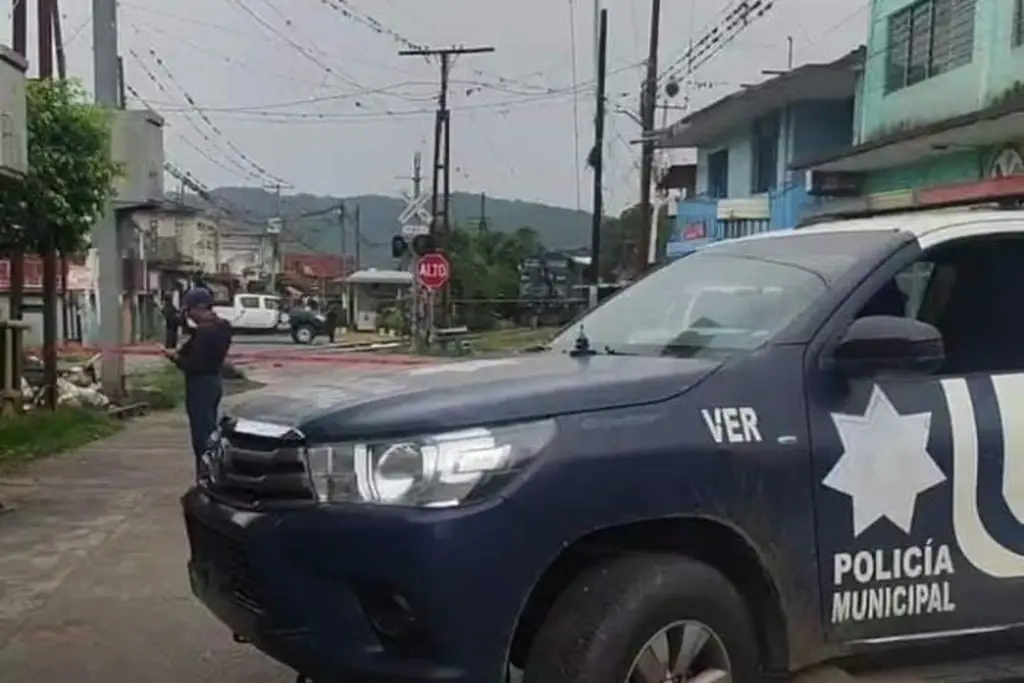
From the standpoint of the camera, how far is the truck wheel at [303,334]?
181 feet

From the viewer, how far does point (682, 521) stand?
13.4 feet

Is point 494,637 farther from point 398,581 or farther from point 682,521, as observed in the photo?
point 682,521

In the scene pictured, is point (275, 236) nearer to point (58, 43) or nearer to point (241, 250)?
point (241, 250)

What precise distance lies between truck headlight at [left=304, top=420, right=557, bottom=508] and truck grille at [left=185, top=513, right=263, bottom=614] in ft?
1.25

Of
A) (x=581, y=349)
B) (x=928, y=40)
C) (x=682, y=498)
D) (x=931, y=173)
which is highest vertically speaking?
(x=928, y=40)

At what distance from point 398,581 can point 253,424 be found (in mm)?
805

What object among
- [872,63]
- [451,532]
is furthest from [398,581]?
[872,63]

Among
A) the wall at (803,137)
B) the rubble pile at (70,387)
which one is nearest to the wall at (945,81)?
the wall at (803,137)

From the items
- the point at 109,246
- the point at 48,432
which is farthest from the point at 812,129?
the point at 48,432

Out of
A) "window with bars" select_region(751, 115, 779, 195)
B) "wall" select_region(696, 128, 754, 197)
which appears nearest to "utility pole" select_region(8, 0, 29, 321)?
"window with bars" select_region(751, 115, 779, 195)

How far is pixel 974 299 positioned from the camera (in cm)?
493

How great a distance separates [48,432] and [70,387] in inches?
172

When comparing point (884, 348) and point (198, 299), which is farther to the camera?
point (198, 299)

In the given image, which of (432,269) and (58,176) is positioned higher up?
(58,176)
